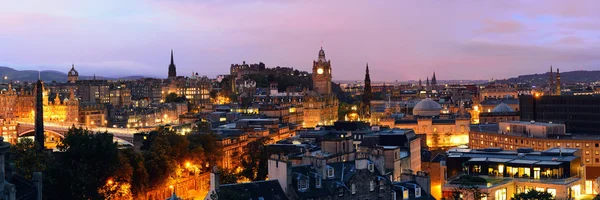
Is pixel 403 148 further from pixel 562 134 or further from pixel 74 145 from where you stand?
pixel 74 145

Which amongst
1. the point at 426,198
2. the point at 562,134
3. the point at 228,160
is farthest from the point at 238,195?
the point at 562,134

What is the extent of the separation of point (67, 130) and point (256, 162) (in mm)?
53389

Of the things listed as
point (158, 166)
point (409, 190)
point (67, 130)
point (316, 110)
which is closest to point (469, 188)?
point (409, 190)

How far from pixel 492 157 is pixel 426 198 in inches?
784

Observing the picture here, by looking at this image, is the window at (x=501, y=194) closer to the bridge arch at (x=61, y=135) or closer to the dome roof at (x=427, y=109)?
the bridge arch at (x=61, y=135)

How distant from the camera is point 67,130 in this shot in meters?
107

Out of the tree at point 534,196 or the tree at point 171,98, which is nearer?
the tree at point 534,196

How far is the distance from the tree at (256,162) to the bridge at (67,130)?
23.2 metres

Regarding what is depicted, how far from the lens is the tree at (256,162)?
60.8 meters

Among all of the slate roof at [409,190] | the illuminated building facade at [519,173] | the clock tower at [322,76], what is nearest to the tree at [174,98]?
the clock tower at [322,76]

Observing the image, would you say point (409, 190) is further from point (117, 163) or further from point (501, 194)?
point (117, 163)

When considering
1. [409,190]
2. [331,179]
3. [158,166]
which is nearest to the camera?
[331,179]

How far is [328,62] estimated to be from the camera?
618 feet

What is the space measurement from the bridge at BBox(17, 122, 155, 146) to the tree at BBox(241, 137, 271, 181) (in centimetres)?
2317
